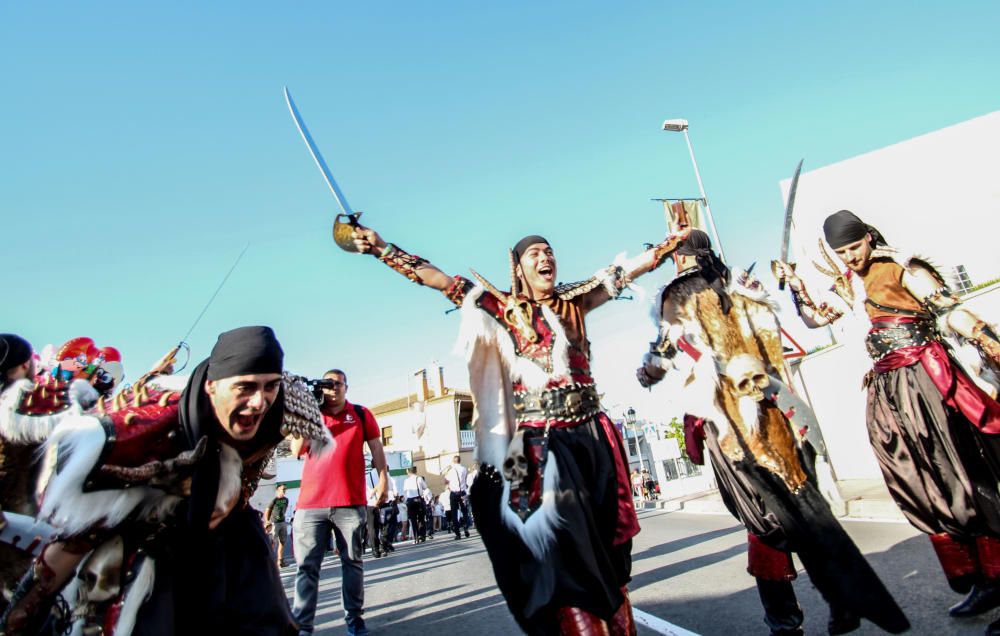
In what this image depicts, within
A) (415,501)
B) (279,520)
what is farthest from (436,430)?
(279,520)

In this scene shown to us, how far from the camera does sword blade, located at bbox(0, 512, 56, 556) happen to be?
301cm

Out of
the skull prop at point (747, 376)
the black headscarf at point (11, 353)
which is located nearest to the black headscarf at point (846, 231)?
the skull prop at point (747, 376)

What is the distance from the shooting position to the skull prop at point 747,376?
3213 mm

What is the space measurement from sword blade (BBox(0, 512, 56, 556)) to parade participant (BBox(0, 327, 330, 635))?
3.86 ft

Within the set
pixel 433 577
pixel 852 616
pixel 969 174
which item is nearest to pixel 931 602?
pixel 852 616

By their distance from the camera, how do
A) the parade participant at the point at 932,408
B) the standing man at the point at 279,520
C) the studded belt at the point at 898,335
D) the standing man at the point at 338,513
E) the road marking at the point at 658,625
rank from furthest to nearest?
the standing man at the point at 279,520, the standing man at the point at 338,513, the studded belt at the point at 898,335, the road marking at the point at 658,625, the parade participant at the point at 932,408

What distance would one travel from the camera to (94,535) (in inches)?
80.2

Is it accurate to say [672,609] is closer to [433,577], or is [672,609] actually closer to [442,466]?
[433,577]

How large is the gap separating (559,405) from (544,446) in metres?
0.23

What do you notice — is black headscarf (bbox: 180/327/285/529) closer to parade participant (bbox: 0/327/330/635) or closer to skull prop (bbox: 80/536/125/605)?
parade participant (bbox: 0/327/330/635)

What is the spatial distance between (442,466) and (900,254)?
37.6m

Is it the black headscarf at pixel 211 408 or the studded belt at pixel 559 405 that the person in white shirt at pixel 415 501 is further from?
the black headscarf at pixel 211 408

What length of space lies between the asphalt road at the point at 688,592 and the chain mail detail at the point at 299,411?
2260 mm

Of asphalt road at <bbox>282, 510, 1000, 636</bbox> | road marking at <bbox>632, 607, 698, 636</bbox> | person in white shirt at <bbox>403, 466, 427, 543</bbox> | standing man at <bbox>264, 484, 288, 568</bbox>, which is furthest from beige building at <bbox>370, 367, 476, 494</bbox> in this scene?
road marking at <bbox>632, 607, 698, 636</bbox>
